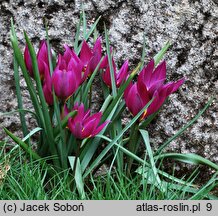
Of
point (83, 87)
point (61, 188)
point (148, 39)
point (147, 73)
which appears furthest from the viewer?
point (148, 39)

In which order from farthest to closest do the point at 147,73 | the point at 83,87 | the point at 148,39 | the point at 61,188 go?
the point at 148,39 → the point at 83,87 → the point at 147,73 → the point at 61,188

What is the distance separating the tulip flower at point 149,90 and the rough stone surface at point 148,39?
10.1 inches

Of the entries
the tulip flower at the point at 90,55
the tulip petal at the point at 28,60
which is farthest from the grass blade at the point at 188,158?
the tulip petal at the point at 28,60

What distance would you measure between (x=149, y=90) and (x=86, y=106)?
0.24 meters

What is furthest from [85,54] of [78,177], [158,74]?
[78,177]

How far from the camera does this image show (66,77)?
1719 mm

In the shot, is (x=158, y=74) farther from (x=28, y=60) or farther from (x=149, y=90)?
(x=28, y=60)

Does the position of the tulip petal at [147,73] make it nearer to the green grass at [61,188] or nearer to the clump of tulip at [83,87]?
the clump of tulip at [83,87]

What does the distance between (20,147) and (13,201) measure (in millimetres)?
300

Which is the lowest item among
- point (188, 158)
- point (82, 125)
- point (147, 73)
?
point (188, 158)

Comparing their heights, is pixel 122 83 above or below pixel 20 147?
above

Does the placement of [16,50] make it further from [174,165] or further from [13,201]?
[174,165]

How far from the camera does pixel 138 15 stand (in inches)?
81.7

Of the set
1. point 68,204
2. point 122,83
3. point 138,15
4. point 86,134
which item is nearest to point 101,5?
point 138,15
